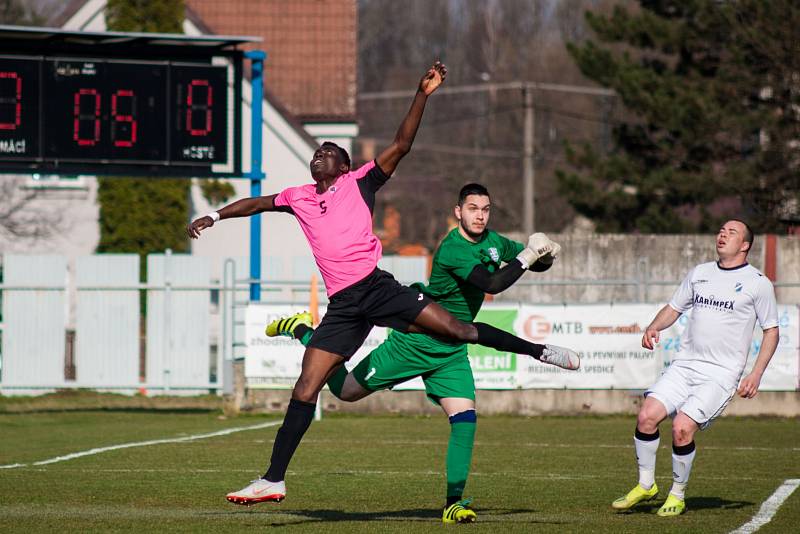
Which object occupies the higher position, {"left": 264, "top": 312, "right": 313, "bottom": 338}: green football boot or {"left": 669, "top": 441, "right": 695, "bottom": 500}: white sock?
{"left": 264, "top": 312, "right": 313, "bottom": 338}: green football boot

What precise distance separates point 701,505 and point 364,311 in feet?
10.4

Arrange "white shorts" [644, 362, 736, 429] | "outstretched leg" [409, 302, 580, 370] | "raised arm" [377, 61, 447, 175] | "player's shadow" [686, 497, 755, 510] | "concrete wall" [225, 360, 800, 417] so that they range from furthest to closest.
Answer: "concrete wall" [225, 360, 800, 417] < "player's shadow" [686, 497, 755, 510] < "white shorts" [644, 362, 736, 429] < "outstretched leg" [409, 302, 580, 370] < "raised arm" [377, 61, 447, 175]

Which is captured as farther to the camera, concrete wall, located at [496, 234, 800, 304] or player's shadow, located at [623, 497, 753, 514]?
concrete wall, located at [496, 234, 800, 304]

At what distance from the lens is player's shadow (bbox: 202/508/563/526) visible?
31.4ft

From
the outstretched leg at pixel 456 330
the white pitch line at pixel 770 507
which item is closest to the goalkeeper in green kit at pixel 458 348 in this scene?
the outstretched leg at pixel 456 330

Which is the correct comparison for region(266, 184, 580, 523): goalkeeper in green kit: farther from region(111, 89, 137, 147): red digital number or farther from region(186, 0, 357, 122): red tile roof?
region(186, 0, 357, 122): red tile roof

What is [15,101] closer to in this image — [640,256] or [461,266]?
[461,266]

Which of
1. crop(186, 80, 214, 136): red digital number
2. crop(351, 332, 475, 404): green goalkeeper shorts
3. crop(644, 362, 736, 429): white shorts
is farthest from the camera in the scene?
crop(186, 80, 214, 136): red digital number

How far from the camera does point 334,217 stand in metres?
9.37

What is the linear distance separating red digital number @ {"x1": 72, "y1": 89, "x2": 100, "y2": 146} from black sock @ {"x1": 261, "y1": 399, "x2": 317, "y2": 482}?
997 cm

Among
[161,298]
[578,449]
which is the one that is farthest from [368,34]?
[578,449]

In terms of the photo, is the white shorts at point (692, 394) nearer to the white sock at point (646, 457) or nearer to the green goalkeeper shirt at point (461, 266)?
the white sock at point (646, 457)

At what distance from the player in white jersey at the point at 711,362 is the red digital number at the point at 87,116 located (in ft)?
34.3

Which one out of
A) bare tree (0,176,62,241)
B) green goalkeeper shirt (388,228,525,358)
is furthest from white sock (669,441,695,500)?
bare tree (0,176,62,241)
